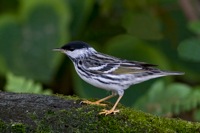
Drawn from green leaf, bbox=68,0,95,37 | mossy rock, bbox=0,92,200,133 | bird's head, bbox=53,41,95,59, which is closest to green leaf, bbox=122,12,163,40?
green leaf, bbox=68,0,95,37

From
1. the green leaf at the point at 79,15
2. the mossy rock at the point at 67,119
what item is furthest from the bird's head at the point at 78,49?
the green leaf at the point at 79,15

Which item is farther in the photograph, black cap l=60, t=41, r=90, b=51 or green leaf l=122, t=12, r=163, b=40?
green leaf l=122, t=12, r=163, b=40

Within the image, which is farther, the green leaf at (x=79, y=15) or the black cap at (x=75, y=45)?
the green leaf at (x=79, y=15)

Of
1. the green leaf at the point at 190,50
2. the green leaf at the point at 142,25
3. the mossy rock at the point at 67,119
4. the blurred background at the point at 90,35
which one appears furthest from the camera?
the blurred background at the point at 90,35

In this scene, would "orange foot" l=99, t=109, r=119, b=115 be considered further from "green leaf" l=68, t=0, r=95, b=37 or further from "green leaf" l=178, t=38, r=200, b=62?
"green leaf" l=68, t=0, r=95, b=37

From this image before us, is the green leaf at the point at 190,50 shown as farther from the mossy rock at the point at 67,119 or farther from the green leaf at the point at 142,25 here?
the mossy rock at the point at 67,119

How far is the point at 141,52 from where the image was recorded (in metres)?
9.24

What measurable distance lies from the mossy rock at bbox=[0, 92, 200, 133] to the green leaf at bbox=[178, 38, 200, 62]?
9.75ft

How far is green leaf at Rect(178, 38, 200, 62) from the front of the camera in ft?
25.6

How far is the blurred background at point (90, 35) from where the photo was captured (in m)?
8.93

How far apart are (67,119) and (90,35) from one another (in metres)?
4.99

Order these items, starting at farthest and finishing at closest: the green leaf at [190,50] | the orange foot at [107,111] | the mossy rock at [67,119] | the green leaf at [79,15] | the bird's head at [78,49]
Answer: the green leaf at [79,15] < the green leaf at [190,50] < the bird's head at [78,49] < the orange foot at [107,111] < the mossy rock at [67,119]

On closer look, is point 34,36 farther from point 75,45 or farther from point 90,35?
point 75,45

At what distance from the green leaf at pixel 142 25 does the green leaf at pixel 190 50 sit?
2.48ft
